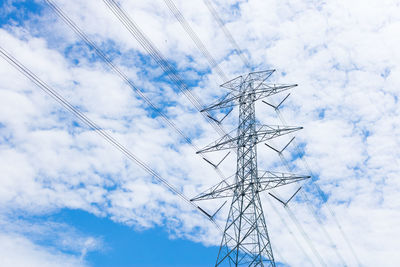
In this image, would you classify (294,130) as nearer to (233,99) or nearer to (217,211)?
(233,99)

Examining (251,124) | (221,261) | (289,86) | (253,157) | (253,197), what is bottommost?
(221,261)

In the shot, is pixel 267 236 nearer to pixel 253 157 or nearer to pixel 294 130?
pixel 253 157

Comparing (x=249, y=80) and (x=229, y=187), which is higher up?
(x=249, y=80)

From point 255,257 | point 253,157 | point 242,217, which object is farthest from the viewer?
point 253,157

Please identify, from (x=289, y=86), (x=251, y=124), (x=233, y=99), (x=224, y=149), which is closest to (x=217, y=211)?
(x=224, y=149)

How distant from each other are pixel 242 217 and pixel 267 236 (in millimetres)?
1766

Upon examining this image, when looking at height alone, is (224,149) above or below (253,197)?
above

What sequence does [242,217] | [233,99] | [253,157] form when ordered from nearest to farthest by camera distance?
1. [242,217]
2. [253,157]
3. [233,99]

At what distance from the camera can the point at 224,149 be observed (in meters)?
23.2

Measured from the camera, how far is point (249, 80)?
25.6 m

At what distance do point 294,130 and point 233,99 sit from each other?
18.2 ft

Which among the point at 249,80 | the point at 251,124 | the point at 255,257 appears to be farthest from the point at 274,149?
the point at 255,257

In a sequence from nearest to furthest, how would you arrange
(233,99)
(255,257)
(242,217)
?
(255,257)
(242,217)
(233,99)

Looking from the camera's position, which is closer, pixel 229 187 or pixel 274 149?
pixel 229 187
